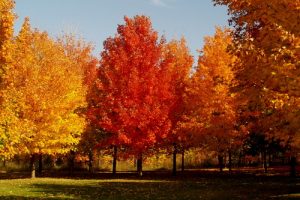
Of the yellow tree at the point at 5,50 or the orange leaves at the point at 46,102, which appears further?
the orange leaves at the point at 46,102

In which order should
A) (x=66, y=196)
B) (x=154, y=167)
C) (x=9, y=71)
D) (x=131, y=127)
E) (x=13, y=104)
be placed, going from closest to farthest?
1. (x=66, y=196)
2. (x=9, y=71)
3. (x=13, y=104)
4. (x=131, y=127)
5. (x=154, y=167)

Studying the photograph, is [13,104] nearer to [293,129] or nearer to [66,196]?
[66,196]

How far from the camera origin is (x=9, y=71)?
24.0 metres

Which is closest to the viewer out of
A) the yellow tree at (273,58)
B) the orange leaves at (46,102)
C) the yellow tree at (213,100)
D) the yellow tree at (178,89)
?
the yellow tree at (273,58)

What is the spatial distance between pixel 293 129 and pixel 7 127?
54.1 feet

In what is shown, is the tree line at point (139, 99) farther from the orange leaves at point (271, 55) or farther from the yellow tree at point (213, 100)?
the orange leaves at point (271, 55)

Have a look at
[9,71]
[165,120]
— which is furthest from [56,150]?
[9,71]

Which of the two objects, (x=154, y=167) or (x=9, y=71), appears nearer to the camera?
(x=9, y=71)

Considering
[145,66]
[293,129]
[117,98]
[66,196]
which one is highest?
[145,66]

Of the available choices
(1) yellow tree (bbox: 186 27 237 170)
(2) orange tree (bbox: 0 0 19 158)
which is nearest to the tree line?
(1) yellow tree (bbox: 186 27 237 170)

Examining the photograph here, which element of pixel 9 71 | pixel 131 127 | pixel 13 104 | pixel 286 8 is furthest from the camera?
pixel 131 127

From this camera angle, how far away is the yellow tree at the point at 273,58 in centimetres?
1325

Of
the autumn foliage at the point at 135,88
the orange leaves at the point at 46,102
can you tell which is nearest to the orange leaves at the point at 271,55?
the autumn foliage at the point at 135,88

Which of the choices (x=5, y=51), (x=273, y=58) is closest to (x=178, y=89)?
(x=5, y=51)
